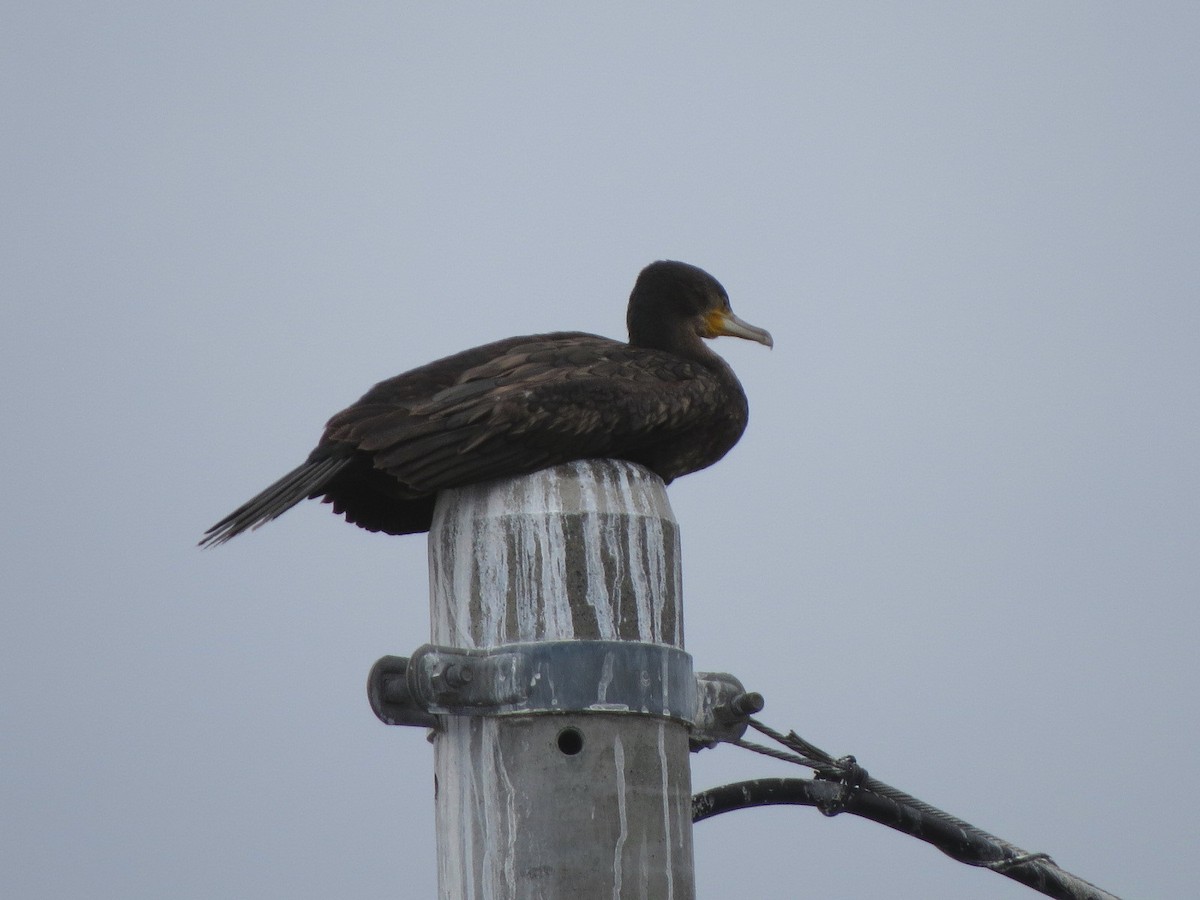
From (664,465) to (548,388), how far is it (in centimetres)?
58

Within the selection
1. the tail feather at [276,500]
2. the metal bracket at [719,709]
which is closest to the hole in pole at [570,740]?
the metal bracket at [719,709]

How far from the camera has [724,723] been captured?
169 inches

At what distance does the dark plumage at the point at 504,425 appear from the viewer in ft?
14.1

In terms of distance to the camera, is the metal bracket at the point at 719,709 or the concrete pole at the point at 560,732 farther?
the metal bracket at the point at 719,709

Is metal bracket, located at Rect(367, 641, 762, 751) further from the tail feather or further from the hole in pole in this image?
the tail feather

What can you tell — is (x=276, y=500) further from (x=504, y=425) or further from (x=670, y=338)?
(x=670, y=338)

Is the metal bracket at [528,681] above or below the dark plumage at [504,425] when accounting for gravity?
below

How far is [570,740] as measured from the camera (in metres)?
3.82

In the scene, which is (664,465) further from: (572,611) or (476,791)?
(476,791)

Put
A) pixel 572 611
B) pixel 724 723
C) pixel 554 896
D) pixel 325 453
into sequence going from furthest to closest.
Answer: pixel 325 453 → pixel 724 723 → pixel 572 611 → pixel 554 896

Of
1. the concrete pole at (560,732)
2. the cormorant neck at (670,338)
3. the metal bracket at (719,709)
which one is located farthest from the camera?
the cormorant neck at (670,338)

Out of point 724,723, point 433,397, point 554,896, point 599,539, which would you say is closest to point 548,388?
point 433,397

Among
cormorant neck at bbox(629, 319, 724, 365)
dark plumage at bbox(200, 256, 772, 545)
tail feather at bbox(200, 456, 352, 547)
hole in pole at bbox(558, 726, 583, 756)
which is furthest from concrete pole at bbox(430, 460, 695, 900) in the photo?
cormorant neck at bbox(629, 319, 724, 365)

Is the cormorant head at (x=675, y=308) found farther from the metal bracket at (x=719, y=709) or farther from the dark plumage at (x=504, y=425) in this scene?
the metal bracket at (x=719, y=709)
